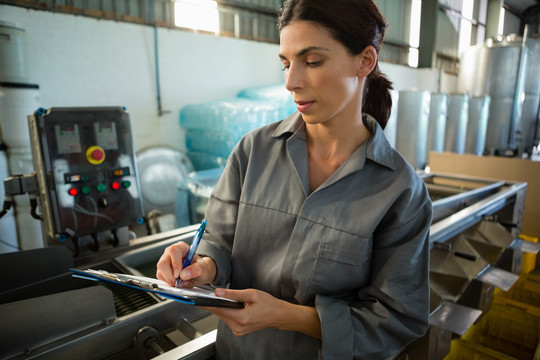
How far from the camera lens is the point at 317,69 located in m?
0.67

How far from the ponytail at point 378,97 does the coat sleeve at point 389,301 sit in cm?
24

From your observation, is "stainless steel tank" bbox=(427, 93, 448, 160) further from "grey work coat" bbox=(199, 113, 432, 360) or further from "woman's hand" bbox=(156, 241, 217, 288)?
"woman's hand" bbox=(156, 241, 217, 288)

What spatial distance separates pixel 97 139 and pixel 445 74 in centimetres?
878

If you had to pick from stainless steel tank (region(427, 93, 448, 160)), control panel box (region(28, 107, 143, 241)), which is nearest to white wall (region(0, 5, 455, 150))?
control panel box (region(28, 107, 143, 241))

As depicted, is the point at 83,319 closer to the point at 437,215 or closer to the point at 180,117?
the point at 437,215

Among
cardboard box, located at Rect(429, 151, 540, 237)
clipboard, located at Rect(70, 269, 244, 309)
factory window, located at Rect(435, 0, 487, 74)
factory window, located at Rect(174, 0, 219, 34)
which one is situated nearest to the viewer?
clipboard, located at Rect(70, 269, 244, 309)

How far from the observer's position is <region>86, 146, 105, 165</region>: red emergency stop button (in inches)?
58.0

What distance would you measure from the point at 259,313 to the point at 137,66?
3.35 meters

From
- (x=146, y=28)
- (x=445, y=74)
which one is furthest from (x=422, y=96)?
(x=445, y=74)

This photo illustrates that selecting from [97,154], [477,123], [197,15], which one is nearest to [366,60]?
[97,154]

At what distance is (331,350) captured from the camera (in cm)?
68

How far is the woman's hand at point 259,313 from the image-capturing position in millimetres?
607

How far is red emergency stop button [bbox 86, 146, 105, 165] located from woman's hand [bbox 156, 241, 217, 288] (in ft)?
3.16

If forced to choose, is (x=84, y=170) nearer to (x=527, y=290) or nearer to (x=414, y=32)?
(x=527, y=290)
